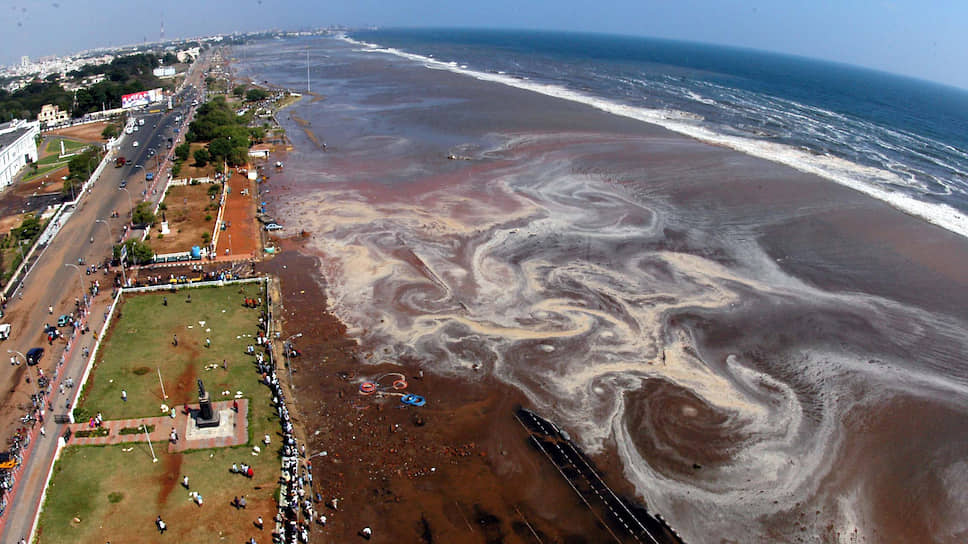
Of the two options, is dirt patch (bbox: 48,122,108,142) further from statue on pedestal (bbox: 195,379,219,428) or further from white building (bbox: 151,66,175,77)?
white building (bbox: 151,66,175,77)

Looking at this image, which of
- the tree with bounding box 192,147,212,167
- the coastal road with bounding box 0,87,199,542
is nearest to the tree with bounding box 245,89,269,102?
the coastal road with bounding box 0,87,199,542

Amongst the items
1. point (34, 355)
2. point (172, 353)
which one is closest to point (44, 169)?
point (34, 355)

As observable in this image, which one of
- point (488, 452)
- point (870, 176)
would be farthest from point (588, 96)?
point (488, 452)

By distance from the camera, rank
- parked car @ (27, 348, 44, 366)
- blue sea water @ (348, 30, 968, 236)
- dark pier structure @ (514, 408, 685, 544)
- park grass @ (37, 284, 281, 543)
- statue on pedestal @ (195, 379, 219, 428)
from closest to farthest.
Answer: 1. park grass @ (37, 284, 281, 543)
2. dark pier structure @ (514, 408, 685, 544)
3. statue on pedestal @ (195, 379, 219, 428)
4. parked car @ (27, 348, 44, 366)
5. blue sea water @ (348, 30, 968, 236)

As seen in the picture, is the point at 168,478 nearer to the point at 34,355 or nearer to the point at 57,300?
the point at 34,355

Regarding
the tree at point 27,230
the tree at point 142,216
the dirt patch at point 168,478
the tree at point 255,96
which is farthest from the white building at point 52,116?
the dirt patch at point 168,478

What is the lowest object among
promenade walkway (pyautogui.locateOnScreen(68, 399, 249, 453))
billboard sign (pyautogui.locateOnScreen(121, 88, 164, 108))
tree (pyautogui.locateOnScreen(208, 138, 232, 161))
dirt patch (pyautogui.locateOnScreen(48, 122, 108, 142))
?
promenade walkway (pyautogui.locateOnScreen(68, 399, 249, 453))

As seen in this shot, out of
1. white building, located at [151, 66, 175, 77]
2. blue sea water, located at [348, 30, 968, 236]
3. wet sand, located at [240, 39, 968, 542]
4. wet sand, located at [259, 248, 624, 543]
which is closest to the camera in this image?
wet sand, located at [259, 248, 624, 543]
